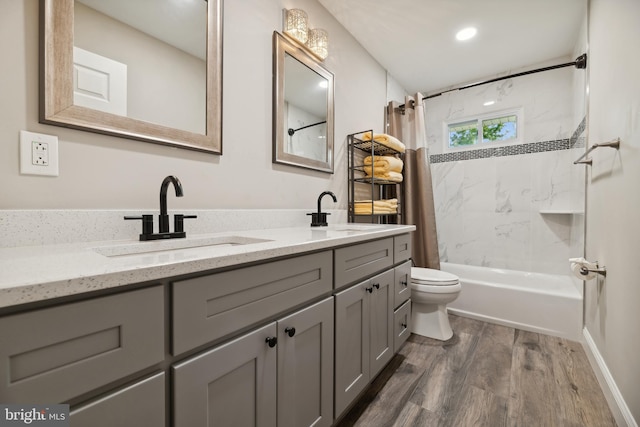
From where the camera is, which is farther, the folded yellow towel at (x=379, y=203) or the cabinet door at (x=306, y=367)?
the folded yellow towel at (x=379, y=203)

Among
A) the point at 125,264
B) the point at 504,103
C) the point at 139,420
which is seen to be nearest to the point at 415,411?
the point at 139,420

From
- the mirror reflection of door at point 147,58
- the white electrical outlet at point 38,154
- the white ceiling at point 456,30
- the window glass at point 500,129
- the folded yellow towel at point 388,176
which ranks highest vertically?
the white ceiling at point 456,30

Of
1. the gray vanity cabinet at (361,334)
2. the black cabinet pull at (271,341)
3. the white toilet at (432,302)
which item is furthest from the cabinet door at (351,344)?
the white toilet at (432,302)

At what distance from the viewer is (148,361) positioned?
53 centimetres

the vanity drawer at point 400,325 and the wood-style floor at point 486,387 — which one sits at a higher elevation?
the vanity drawer at point 400,325

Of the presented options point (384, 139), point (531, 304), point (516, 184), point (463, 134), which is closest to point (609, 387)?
point (531, 304)

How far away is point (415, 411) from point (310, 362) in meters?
0.72

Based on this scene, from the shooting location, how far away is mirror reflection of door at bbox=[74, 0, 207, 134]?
897 mm

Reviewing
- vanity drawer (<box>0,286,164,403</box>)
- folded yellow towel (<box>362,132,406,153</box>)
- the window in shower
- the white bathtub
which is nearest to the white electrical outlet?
vanity drawer (<box>0,286,164,403</box>)

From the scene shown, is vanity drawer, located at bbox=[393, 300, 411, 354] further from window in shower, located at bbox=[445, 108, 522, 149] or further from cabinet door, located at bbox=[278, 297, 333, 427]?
window in shower, located at bbox=[445, 108, 522, 149]

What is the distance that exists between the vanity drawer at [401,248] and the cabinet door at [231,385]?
39.3 inches

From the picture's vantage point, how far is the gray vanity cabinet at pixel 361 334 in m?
1.09

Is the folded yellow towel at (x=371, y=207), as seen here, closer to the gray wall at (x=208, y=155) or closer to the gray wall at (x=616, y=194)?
the gray wall at (x=208, y=155)

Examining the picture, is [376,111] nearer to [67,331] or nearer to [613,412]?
[613,412]
